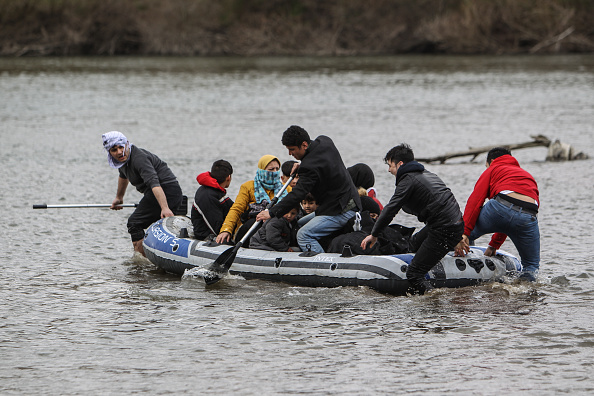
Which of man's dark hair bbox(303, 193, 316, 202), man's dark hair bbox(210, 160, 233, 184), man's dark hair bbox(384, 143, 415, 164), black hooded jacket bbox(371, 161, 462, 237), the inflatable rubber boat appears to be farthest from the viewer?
man's dark hair bbox(210, 160, 233, 184)

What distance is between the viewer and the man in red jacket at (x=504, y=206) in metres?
7.99

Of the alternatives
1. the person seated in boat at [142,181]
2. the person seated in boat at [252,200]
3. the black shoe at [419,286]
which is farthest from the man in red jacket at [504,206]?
the person seated in boat at [142,181]

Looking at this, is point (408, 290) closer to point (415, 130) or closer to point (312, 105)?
point (415, 130)

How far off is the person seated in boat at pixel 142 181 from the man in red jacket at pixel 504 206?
11.0 ft

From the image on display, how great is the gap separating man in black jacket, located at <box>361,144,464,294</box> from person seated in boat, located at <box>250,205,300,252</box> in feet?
4.19

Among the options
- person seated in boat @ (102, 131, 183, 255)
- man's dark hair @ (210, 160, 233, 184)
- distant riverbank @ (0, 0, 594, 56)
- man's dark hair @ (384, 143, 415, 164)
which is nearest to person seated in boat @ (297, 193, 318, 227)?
man's dark hair @ (210, 160, 233, 184)

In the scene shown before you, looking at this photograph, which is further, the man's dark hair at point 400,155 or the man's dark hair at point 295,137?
the man's dark hair at point 295,137

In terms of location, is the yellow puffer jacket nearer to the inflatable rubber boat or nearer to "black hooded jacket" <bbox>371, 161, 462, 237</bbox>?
the inflatable rubber boat

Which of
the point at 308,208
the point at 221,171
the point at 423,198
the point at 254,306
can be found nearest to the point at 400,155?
the point at 423,198

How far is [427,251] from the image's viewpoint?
7.93 m

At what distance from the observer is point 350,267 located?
846cm

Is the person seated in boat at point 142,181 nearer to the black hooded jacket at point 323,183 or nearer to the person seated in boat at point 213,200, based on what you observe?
the person seated in boat at point 213,200

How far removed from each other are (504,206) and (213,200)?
10.4 ft

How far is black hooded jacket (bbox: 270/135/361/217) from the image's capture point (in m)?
8.45
